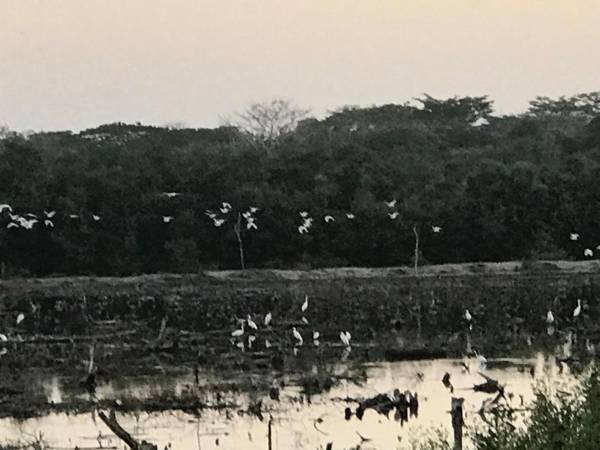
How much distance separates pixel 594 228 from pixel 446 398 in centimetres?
2731

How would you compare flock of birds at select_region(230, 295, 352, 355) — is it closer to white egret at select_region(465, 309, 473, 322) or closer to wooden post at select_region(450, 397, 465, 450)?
white egret at select_region(465, 309, 473, 322)

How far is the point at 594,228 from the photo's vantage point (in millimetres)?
43562

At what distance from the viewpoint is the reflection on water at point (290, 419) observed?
14531mm

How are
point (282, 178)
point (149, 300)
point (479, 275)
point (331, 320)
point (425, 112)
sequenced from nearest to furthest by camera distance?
point (331, 320) → point (149, 300) → point (479, 275) → point (282, 178) → point (425, 112)

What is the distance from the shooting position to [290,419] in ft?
52.0

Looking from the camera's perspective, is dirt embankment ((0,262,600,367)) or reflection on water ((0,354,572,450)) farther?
dirt embankment ((0,262,600,367))

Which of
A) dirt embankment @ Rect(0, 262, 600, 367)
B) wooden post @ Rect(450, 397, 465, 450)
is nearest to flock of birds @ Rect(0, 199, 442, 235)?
dirt embankment @ Rect(0, 262, 600, 367)

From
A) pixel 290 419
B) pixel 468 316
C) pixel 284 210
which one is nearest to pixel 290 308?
pixel 468 316

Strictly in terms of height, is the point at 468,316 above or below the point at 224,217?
below

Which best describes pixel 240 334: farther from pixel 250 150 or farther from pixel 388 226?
pixel 250 150

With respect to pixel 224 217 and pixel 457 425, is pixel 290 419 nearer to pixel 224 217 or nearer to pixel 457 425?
pixel 457 425

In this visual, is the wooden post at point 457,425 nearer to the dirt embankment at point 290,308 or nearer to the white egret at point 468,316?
the dirt embankment at point 290,308

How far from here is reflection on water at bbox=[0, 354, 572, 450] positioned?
47.7 feet

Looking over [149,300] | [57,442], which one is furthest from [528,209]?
[57,442]
